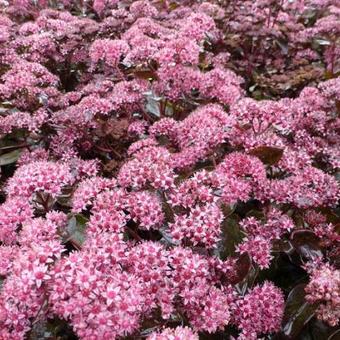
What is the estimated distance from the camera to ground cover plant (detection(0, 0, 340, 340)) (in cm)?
182

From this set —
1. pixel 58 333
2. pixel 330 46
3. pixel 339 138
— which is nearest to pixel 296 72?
pixel 330 46

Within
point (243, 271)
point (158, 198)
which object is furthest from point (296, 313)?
point (158, 198)

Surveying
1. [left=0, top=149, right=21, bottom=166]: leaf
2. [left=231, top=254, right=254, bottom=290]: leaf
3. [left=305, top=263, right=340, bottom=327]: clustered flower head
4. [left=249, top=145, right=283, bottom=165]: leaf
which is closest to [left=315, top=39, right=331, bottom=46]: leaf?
[left=249, top=145, right=283, bottom=165]: leaf

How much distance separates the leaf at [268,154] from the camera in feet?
8.23

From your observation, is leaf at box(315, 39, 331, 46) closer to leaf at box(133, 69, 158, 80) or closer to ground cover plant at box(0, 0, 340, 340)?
ground cover plant at box(0, 0, 340, 340)

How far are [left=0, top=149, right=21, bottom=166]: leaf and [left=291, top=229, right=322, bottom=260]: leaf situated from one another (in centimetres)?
174

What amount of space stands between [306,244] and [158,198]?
711 millimetres

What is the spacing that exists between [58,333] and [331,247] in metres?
1.25

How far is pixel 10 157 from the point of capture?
10.2 ft

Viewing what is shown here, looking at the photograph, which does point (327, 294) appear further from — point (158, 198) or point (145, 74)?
point (145, 74)

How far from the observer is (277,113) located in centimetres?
276

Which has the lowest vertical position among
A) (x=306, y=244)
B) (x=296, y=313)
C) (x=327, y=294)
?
Result: (x=296, y=313)

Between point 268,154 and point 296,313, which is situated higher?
point 268,154

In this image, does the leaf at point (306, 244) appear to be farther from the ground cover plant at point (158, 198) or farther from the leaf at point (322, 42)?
the leaf at point (322, 42)
